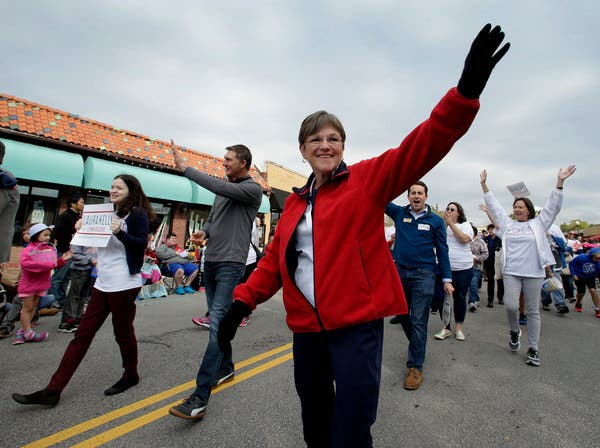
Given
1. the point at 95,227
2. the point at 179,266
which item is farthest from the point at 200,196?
the point at 95,227

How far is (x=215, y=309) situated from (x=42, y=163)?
10698mm

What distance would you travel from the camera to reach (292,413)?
2.79m

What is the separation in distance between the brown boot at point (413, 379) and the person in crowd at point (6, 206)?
3999 millimetres

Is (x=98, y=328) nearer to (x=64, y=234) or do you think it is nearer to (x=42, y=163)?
(x=64, y=234)

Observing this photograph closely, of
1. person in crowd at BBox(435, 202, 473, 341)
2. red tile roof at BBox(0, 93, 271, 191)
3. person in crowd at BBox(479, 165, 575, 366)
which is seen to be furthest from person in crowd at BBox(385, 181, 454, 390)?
red tile roof at BBox(0, 93, 271, 191)

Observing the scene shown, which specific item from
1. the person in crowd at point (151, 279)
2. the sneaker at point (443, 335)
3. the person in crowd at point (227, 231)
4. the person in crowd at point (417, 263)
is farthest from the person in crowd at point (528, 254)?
the person in crowd at point (151, 279)

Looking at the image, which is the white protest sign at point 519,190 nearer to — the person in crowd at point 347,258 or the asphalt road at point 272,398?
the asphalt road at point 272,398

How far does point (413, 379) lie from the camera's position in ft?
11.2

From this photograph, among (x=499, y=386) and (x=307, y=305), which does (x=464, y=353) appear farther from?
(x=307, y=305)

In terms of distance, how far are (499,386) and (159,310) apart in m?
6.01

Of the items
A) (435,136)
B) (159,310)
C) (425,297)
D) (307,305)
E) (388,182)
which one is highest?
(435,136)

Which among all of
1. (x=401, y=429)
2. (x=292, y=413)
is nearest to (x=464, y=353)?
(x=401, y=429)

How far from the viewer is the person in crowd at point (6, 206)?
2760 mm

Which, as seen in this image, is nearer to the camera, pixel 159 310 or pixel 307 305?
pixel 307 305
